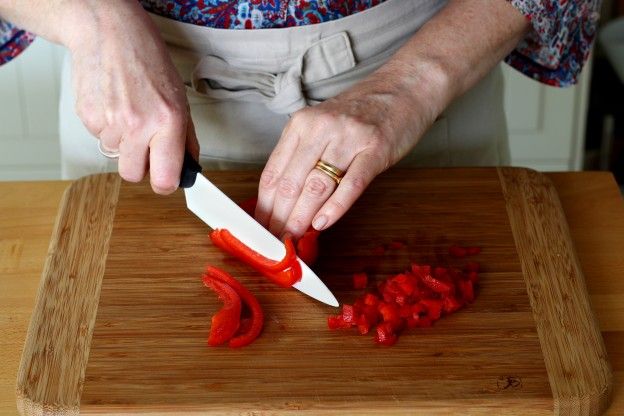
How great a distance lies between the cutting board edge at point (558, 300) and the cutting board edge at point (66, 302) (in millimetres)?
554

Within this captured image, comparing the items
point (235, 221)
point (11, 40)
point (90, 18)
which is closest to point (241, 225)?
point (235, 221)

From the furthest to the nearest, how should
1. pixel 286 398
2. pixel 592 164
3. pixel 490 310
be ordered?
1. pixel 592 164
2. pixel 490 310
3. pixel 286 398

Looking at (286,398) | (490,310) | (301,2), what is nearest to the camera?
(286,398)

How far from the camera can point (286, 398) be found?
3.54ft

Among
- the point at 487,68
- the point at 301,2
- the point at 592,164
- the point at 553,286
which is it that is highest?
the point at 301,2

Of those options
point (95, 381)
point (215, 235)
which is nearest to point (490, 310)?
point (215, 235)

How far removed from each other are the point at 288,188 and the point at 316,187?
0.13 ft

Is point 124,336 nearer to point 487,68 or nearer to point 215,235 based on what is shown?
point 215,235

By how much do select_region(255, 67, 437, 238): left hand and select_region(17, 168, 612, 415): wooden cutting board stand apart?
0.31 feet

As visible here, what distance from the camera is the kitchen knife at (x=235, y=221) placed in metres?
1.22

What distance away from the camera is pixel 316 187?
4.09 feet

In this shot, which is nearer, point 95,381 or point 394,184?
point 95,381

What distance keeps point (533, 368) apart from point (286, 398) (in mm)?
292

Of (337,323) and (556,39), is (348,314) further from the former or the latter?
(556,39)
